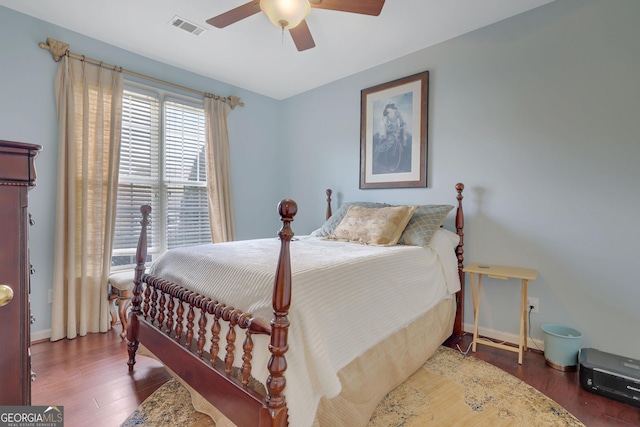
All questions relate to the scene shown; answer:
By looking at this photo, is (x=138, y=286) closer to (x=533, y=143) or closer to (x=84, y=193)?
(x=84, y=193)

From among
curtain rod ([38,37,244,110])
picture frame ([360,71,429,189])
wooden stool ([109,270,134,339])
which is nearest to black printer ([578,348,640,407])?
picture frame ([360,71,429,189])

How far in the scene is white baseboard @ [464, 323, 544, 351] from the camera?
2.38 meters

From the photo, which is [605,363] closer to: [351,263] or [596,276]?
[596,276]

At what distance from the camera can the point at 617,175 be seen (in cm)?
207

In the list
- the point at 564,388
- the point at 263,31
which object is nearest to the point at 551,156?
the point at 564,388

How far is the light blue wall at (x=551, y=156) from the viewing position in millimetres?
2051

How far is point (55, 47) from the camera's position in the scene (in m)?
2.52

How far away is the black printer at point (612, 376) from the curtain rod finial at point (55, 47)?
14.6ft

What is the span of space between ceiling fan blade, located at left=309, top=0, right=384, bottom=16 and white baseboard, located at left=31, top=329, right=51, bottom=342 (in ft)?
10.6

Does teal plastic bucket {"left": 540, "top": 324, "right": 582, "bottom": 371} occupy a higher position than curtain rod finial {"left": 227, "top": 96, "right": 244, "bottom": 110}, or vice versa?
curtain rod finial {"left": 227, "top": 96, "right": 244, "bottom": 110}

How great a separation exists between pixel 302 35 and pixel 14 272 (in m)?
2.14

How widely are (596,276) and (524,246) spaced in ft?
1.51

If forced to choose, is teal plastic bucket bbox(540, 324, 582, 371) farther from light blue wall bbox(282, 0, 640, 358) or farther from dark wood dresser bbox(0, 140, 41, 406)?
dark wood dresser bbox(0, 140, 41, 406)

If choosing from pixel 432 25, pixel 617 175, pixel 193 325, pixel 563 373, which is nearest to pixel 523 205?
pixel 617 175
